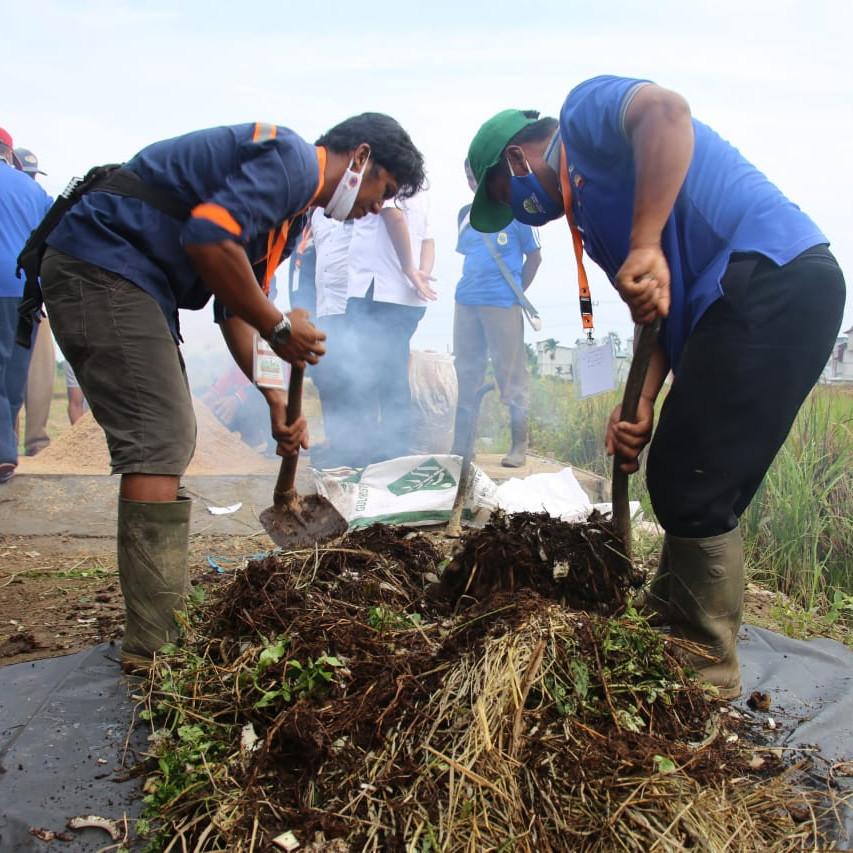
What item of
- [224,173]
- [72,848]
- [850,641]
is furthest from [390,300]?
[72,848]

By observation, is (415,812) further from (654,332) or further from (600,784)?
(654,332)

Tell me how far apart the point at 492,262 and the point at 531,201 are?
11.5 ft

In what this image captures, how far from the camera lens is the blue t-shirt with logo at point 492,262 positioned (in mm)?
6125

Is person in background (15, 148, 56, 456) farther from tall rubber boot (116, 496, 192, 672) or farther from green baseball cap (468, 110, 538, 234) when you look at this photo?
green baseball cap (468, 110, 538, 234)

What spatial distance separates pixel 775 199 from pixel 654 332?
1.70 ft

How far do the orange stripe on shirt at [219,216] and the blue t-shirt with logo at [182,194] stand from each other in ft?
0.14

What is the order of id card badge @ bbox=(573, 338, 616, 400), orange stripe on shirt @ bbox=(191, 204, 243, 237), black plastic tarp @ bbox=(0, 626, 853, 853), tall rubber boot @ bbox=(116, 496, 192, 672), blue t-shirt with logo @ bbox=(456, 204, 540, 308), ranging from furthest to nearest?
blue t-shirt with logo @ bbox=(456, 204, 540, 308) → id card badge @ bbox=(573, 338, 616, 400) → tall rubber boot @ bbox=(116, 496, 192, 672) → orange stripe on shirt @ bbox=(191, 204, 243, 237) → black plastic tarp @ bbox=(0, 626, 853, 853)

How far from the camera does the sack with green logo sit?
4285 millimetres

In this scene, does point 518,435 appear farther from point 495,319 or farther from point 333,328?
point 333,328

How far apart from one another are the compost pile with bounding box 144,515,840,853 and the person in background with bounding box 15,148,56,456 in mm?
5632

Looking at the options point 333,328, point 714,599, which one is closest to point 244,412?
point 333,328

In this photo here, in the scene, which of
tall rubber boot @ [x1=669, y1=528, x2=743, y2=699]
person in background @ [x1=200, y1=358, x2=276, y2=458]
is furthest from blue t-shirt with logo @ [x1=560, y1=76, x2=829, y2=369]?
person in background @ [x1=200, y1=358, x2=276, y2=458]

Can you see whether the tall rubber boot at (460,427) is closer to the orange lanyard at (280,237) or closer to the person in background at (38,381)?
the orange lanyard at (280,237)

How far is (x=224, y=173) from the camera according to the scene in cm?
241
